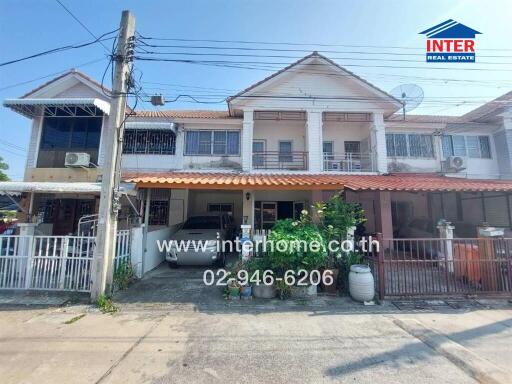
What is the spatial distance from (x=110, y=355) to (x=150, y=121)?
9823 millimetres

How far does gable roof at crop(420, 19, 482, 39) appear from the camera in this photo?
300 inches

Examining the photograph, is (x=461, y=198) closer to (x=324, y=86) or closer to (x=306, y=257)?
(x=324, y=86)

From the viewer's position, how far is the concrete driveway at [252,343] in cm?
302

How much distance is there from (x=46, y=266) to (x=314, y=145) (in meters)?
9.86

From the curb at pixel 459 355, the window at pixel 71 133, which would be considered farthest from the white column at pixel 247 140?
the curb at pixel 459 355

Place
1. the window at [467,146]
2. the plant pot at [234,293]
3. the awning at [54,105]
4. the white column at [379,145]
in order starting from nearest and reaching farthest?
the plant pot at [234,293]
the awning at [54,105]
the white column at [379,145]
the window at [467,146]

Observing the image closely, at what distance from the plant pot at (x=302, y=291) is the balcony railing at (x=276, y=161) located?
252 inches

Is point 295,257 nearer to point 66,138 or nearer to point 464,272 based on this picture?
point 464,272

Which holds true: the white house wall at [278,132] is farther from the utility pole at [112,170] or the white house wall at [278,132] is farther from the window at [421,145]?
the utility pole at [112,170]

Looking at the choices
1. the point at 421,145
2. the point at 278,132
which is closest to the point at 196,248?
the point at 278,132

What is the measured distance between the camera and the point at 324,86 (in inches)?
433

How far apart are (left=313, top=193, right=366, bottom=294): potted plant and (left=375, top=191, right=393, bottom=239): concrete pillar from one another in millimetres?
3813

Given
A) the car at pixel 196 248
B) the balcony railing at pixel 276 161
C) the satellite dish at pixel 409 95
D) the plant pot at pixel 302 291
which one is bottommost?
the plant pot at pixel 302 291

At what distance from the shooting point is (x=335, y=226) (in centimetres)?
650
